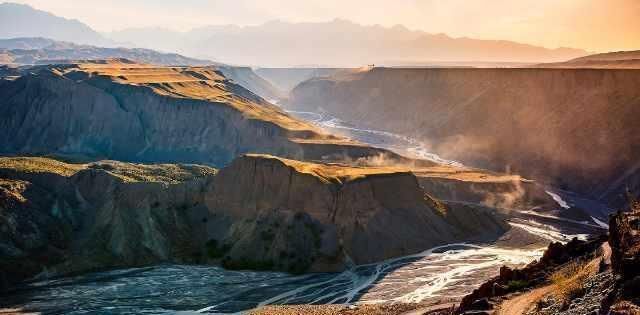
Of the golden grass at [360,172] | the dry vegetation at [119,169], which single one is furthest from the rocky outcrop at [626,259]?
the dry vegetation at [119,169]

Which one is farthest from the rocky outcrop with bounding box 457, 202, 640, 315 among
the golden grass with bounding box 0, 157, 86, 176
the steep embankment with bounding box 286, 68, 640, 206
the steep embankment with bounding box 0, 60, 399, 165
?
the steep embankment with bounding box 0, 60, 399, 165

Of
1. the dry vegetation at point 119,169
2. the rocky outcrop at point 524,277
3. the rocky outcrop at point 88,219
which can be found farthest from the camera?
the dry vegetation at point 119,169

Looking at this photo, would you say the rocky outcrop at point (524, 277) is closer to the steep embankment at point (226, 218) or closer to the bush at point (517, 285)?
the bush at point (517, 285)

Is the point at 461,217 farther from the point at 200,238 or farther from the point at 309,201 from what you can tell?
the point at 200,238

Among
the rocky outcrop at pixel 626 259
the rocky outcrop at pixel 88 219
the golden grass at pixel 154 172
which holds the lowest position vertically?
the rocky outcrop at pixel 88 219

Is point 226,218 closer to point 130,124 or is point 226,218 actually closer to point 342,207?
point 342,207

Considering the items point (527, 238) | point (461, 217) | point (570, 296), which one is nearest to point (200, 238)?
point (461, 217)
